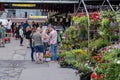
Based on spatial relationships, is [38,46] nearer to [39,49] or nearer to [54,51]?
[39,49]

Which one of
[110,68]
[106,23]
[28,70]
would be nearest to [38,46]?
[28,70]

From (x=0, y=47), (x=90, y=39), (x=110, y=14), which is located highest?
(x=110, y=14)

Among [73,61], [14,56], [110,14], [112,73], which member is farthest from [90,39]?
[112,73]

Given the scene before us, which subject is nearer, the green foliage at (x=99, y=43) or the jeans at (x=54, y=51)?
the green foliage at (x=99, y=43)

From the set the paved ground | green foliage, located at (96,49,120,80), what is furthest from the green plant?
green foliage, located at (96,49,120,80)

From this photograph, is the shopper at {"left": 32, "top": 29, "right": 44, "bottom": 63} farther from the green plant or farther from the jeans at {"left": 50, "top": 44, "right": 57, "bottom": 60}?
the green plant

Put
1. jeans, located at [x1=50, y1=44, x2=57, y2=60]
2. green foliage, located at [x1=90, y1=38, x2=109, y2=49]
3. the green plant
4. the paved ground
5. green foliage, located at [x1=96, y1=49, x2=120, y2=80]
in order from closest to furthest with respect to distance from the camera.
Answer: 1. green foliage, located at [x1=96, y1=49, x2=120, y2=80]
2. the paved ground
3. the green plant
4. green foliage, located at [x1=90, y1=38, x2=109, y2=49]
5. jeans, located at [x1=50, y1=44, x2=57, y2=60]

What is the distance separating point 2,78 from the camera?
675 inches

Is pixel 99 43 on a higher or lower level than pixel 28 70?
higher

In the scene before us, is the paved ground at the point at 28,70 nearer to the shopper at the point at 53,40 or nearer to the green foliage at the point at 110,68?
the shopper at the point at 53,40

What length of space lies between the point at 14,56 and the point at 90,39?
22.2 ft

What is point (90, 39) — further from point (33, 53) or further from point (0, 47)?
point (0, 47)

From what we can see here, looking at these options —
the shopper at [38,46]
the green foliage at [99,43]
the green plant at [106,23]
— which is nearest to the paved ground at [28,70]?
the shopper at [38,46]

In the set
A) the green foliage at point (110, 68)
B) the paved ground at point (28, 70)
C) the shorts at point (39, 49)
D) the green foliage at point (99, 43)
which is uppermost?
the green foliage at point (110, 68)
